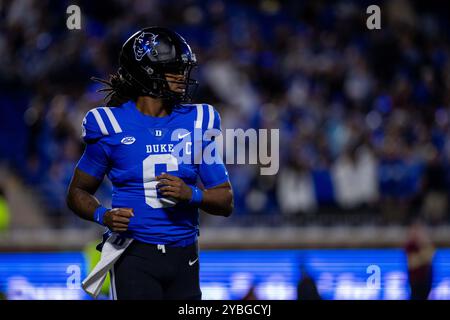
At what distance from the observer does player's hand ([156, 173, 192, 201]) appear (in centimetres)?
392

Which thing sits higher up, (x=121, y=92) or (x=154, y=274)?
(x=121, y=92)

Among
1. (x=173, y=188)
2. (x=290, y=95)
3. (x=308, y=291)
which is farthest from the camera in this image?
(x=290, y=95)

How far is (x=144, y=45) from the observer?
164 inches

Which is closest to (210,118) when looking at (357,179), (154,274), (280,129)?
(154,274)

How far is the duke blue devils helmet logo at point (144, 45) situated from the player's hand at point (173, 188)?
1.79 feet

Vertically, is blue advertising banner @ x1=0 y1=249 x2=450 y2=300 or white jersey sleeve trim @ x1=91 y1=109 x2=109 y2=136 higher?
white jersey sleeve trim @ x1=91 y1=109 x2=109 y2=136

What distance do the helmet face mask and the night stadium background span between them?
494cm

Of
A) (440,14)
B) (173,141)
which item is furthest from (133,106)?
(440,14)

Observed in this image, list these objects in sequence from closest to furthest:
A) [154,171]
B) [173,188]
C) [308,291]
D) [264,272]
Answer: [173,188], [154,171], [308,291], [264,272]

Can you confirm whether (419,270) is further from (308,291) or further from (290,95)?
(290,95)

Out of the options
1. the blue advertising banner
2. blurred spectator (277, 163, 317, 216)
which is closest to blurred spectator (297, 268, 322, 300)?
the blue advertising banner

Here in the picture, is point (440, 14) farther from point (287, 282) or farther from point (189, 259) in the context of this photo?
point (189, 259)

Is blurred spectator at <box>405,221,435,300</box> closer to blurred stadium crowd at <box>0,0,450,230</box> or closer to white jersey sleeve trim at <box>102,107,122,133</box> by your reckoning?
blurred stadium crowd at <box>0,0,450,230</box>

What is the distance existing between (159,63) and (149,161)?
420mm
